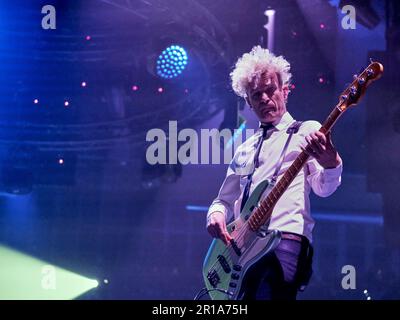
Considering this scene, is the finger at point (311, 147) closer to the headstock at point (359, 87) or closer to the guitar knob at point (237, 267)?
the headstock at point (359, 87)

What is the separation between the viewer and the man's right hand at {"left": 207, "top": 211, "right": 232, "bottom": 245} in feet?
8.54

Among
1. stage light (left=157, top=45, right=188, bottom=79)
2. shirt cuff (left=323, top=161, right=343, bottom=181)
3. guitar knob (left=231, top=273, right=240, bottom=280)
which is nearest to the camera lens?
shirt cuff (left=323, top=161, right=343, bottom=181)

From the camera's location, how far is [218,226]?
105 inches

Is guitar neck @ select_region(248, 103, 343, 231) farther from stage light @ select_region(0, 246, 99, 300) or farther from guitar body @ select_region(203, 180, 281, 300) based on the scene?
stage light @ select_region(0, 246, 99, 300)

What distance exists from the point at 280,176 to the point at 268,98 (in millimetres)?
411

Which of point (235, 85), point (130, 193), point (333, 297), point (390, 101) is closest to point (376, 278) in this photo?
point (333, 297)

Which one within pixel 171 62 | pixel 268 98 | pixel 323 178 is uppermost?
pixel 171 62

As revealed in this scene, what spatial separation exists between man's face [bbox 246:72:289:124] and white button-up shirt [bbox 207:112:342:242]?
52 millimetres

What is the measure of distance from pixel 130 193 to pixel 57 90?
5.80 feet

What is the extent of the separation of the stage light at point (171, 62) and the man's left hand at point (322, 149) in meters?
2.72

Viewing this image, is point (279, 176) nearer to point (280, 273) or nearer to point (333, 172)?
point (333, 172)

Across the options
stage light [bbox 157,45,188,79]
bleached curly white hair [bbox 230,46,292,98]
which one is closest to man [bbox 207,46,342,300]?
bleached curly white hair [bbox 230,46,292,98]

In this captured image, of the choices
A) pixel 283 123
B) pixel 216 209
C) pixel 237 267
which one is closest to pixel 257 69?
pixel 283 123

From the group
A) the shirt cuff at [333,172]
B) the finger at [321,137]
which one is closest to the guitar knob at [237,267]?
the shirt cuff at [333,172]
